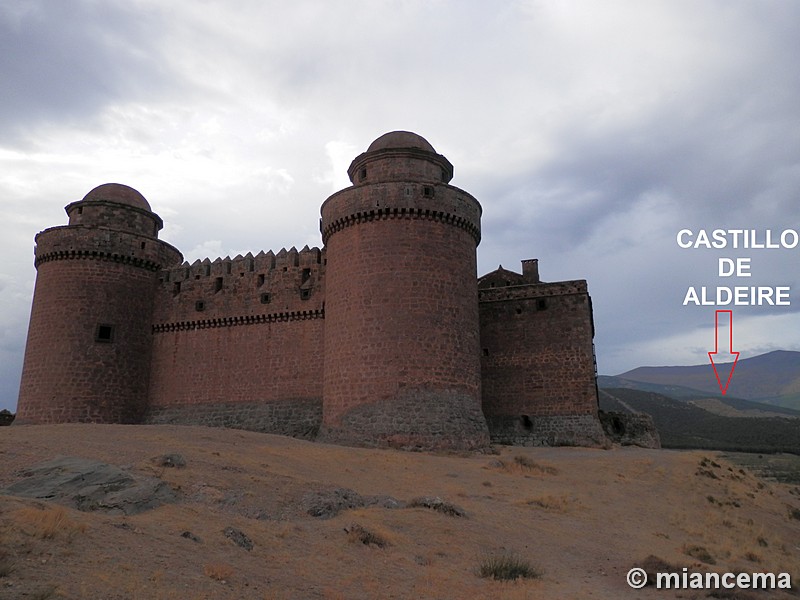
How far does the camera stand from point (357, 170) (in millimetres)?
A: 25750

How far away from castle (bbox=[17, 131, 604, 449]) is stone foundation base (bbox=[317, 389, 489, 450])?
0.05 metres

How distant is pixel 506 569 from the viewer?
9.24 metres

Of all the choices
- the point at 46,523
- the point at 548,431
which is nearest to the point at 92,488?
the point at 46,523

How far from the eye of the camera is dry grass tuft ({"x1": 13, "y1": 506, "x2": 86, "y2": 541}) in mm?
7120

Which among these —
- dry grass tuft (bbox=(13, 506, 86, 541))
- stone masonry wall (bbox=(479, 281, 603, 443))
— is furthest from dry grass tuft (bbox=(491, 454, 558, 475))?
dry grass tuft (bbox=(13, 506, 86, 541))

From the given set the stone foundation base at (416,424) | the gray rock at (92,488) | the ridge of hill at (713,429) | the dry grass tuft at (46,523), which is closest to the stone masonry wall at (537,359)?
the stone foundation base at (416,424)

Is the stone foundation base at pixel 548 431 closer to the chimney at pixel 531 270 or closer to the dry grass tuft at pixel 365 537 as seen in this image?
the chimney at pixel 531 270

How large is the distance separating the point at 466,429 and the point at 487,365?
6.77m

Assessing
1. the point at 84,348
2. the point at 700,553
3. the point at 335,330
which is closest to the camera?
the point at 700,553

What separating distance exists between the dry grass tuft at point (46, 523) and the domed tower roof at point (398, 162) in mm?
18253

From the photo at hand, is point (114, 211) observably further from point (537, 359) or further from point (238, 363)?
point (537, 359)

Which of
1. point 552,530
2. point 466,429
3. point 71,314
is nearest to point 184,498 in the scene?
point 552,530

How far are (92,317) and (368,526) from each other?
21718 mm

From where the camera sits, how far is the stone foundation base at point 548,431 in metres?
25.2
